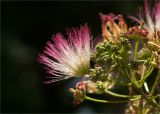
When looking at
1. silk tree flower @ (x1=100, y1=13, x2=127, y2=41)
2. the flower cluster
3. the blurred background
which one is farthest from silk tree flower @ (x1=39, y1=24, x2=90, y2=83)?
the blurred background

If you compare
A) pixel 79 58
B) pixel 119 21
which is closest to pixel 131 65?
pixel 79 58

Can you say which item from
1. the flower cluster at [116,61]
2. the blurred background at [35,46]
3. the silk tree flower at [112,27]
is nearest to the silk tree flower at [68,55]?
the flower cluster at [116,61]

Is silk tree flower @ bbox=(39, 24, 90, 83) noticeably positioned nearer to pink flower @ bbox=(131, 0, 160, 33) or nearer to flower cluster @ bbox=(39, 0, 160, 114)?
flower cluster @ bbox=(39, 0, 160, 114)

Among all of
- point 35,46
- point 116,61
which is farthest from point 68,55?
point 35,46

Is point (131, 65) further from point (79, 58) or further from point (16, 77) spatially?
point (16, 77)

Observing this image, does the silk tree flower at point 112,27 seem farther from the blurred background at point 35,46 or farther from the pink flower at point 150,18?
the blurred background at point 35,46
